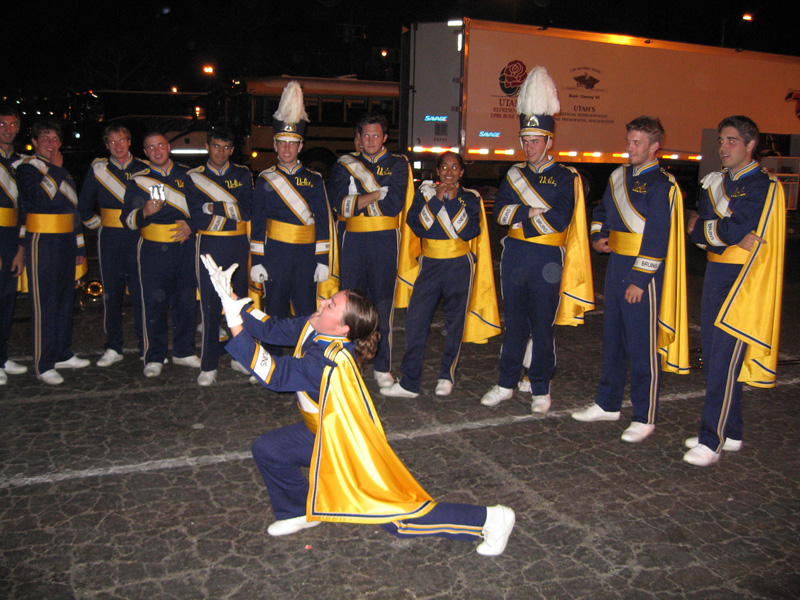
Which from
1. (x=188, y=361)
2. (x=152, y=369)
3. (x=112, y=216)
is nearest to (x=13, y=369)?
(x=152, y=369)

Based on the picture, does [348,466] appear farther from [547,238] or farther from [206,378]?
[206,378]

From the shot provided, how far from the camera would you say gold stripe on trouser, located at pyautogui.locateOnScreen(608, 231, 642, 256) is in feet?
14.4

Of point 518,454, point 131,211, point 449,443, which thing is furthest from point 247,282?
point 518,454

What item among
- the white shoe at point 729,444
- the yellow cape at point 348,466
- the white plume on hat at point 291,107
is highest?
the white plume on hat at point 291,107

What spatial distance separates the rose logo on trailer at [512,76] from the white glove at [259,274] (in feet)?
33.9

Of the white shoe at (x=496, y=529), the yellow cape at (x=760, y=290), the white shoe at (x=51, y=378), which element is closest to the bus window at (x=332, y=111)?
the white shoe at (x=51, y=378)

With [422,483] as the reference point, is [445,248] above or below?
above

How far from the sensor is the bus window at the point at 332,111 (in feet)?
63.7

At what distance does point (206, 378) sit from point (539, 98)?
137 inches

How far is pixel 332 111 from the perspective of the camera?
64.0 feet

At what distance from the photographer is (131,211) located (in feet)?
18.3

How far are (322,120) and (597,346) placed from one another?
47.9ft

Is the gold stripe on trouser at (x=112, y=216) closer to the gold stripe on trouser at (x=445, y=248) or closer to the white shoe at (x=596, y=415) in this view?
the gold stripe on trouser at (x=445, y=248)

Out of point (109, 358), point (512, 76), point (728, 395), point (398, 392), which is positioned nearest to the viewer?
point (728, 395)
